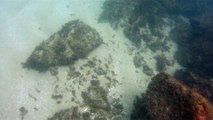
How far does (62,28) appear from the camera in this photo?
1039 cm

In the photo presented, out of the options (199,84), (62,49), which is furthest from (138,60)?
(62,49)

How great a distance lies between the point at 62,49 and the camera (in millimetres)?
9164

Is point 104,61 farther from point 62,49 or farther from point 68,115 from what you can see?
point 68,115

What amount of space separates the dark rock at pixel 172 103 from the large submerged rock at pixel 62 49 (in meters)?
3.44

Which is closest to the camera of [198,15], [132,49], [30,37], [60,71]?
[60,71]

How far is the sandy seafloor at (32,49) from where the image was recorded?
811 cm

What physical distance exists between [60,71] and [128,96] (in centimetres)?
294

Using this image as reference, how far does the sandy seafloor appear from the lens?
8109mm

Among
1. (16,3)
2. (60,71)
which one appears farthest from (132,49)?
(16,3)

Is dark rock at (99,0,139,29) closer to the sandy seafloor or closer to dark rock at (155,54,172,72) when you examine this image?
the sandy seafloor

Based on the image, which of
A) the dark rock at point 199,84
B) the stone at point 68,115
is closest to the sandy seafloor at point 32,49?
the stone at point 68,115

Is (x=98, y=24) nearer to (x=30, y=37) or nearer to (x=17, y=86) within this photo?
(x=30, y=37)

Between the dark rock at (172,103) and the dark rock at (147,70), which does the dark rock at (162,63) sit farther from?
the dark rock at (172,103)

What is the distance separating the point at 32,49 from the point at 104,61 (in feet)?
10.4
